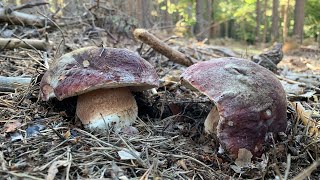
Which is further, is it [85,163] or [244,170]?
[244,170]

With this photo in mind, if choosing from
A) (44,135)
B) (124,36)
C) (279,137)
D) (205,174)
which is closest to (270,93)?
(279,137)

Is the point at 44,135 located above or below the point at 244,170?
above

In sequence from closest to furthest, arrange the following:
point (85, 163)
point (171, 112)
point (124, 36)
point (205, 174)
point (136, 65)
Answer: point (85, 163)
point (205, 174)
point (136, 65)
point (171, 112)
point (124, 36)

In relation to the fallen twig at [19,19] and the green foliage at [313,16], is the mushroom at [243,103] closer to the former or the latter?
the fallen twig at [19,19]

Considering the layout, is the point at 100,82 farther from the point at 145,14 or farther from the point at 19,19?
the point at 145,14

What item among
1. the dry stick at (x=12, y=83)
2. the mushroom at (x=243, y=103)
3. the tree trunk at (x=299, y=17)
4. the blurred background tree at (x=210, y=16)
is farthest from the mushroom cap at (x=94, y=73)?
the tree trunk at (x=299, y=17)

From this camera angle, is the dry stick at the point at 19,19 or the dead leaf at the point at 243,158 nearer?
the dead leaf at the point at 243,158

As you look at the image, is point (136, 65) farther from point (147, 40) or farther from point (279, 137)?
point (147, 40)

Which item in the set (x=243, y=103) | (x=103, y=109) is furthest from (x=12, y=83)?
(x=243, y=103)
